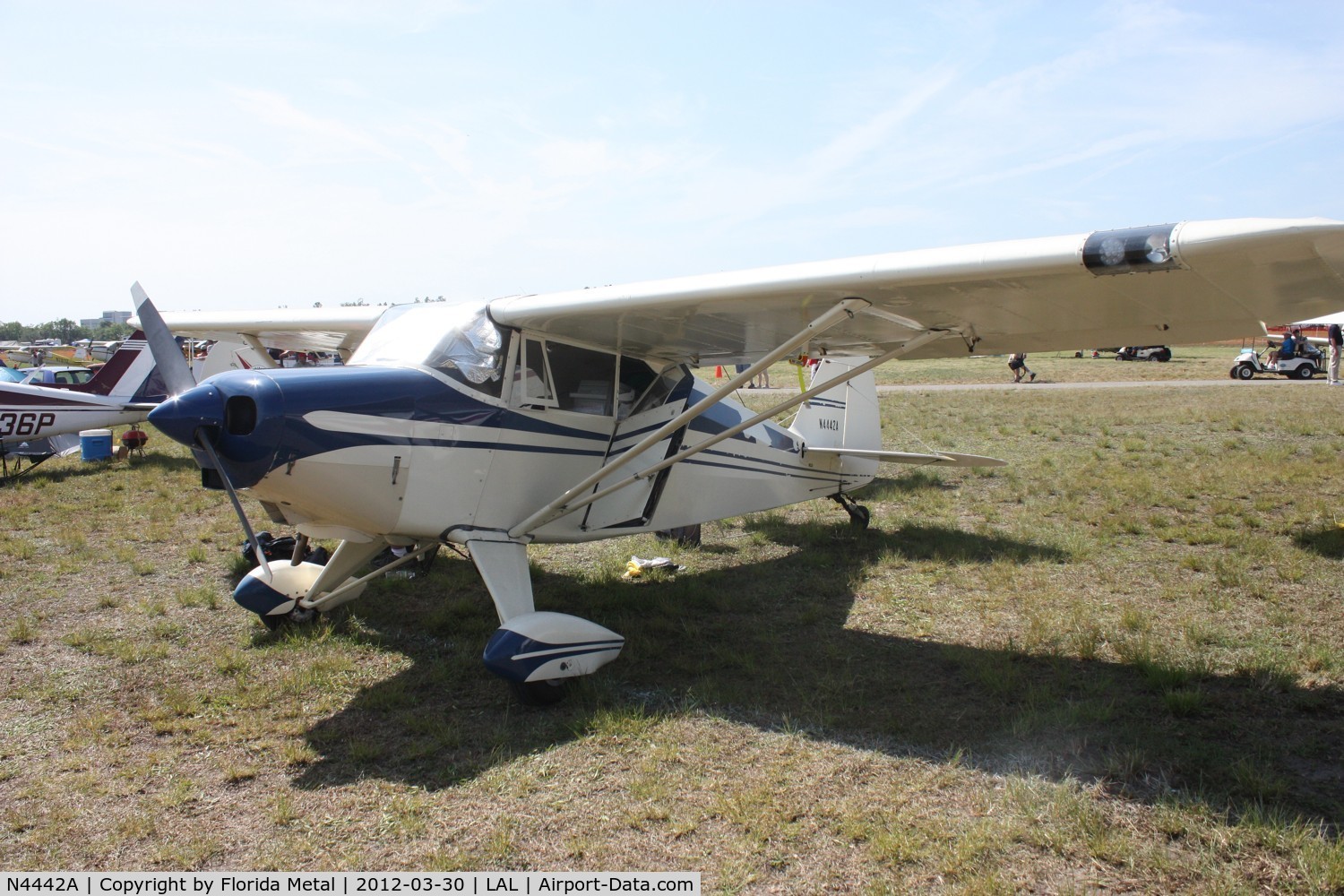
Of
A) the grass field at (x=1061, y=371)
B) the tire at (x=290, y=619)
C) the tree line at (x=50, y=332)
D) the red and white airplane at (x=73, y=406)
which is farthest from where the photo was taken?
the tree line at (x=50, y=332)

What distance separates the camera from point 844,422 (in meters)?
8.60

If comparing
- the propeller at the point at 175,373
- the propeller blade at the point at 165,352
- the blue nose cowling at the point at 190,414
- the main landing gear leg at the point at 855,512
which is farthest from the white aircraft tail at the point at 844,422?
the blue nose cowling at the point at 190,414

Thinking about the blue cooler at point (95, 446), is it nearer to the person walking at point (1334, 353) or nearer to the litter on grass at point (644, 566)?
the litter on grass at point (644, 566)

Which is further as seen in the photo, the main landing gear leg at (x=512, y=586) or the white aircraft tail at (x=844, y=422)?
the white aircraft tail at (x=844, y=422)

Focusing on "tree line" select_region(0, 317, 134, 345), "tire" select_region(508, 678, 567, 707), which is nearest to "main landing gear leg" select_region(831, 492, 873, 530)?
"tire" select_region(508, 678, 567, 707)

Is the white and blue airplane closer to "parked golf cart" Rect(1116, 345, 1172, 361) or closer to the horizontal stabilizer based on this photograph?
the horizontal stabilizer

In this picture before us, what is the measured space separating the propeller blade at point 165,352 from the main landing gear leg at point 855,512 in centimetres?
569

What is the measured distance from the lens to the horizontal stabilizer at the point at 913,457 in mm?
7949

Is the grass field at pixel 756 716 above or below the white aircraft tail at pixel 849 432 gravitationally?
below

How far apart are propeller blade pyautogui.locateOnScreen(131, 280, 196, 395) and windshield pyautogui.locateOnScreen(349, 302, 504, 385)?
0.93 meters

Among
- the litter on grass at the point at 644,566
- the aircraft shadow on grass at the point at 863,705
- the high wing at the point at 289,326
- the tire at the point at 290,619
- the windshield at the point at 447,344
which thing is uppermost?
the high wing at the point at 289,326

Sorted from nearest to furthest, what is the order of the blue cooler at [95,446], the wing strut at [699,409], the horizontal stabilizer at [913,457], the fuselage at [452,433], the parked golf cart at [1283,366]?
1. the fuselage at [452,433]
2. the wing strut at [699,409]
3. the horizontal stabilizer at [913,457]
4. the blue cooler at [95,446]
5. the parked golf cart at [1283,366]

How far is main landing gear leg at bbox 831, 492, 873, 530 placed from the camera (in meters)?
8.38

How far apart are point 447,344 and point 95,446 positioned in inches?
419
